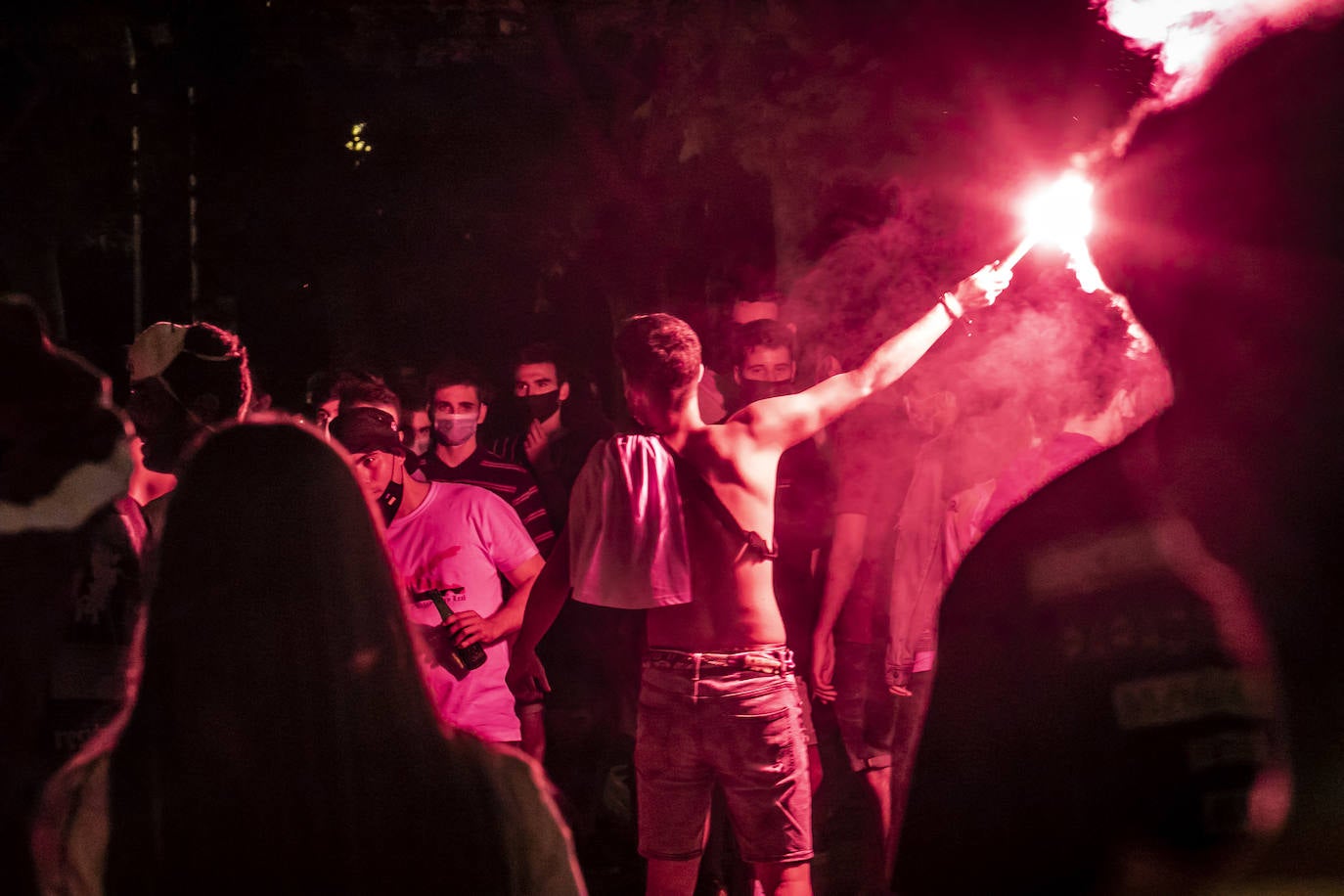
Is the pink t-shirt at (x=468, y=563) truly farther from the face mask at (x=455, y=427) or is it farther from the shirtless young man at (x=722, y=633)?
the face mask at (x=455, y=427)

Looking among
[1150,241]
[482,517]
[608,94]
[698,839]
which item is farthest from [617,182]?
[1150,241]

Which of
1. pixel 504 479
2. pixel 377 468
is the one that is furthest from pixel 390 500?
pixel 504 479

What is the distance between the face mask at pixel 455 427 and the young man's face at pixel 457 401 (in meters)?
0.03

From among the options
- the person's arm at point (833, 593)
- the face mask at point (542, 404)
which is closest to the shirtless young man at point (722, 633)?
the person's arm at point (833, 593)

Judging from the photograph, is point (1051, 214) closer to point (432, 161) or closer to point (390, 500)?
point (390, 500)

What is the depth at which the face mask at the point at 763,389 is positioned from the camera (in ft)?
15.9

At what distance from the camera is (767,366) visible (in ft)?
16.1

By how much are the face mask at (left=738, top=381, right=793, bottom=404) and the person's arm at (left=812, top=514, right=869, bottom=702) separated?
628 mm

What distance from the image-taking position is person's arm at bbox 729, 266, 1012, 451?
375cm

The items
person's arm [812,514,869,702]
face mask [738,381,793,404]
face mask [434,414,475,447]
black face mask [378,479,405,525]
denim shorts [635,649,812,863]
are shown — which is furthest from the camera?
face mask [434,414,475,447]

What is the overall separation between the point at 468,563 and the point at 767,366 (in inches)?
64.1

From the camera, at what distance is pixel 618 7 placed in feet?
17.5

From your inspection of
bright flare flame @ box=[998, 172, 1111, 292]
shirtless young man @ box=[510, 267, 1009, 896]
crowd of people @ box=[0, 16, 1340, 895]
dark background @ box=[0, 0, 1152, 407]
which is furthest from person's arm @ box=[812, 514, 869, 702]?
dark background @ box=[0, 0, 1152, 407]

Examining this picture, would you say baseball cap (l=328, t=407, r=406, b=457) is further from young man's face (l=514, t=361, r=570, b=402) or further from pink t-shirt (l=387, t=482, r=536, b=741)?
young man's face (l=514, t=361, r=570, b=402)
